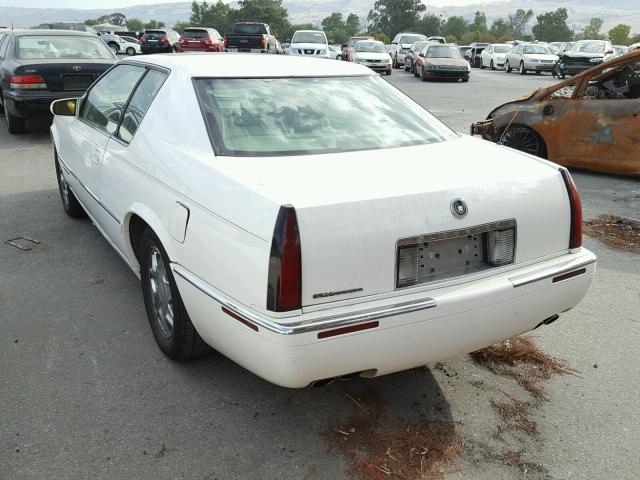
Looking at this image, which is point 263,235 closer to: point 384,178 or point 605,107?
point 384,178

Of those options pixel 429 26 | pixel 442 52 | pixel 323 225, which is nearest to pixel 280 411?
pixel 323 225

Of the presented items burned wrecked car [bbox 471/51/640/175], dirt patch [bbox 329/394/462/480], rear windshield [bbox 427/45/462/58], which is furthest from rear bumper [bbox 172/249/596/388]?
rear windshield [bbox 427/45/462/58]

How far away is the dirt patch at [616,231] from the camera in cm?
527

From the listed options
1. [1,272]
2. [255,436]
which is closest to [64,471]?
[255,436]

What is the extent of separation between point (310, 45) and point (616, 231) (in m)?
21.7

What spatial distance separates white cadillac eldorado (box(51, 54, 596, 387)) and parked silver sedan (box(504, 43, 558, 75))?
27380mm

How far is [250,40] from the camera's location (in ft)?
85.7

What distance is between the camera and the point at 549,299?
2.77 metres

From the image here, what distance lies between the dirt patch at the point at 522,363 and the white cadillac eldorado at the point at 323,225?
1.54ft

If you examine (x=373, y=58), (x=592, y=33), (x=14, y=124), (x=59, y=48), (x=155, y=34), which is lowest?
(x=14, y=124)

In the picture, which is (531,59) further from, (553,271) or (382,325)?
(382,325)

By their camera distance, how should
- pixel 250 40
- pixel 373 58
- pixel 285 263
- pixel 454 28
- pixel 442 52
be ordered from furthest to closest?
pixel 454 28 < pixel 250 40 < pixel 373 58 < pixel 442 52 < pixel 285 263

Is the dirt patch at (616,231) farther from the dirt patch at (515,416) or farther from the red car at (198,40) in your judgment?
the red car at (198,40)

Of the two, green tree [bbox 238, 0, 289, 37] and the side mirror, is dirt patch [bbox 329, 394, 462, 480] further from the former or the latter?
green tree [bbox 238, 0, 289, 37]
